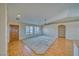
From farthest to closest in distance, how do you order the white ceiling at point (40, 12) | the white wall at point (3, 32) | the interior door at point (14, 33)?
the interior door at point (14, 33)
the white ceiling at point (40, 12)
the white wall at point (3, 32)

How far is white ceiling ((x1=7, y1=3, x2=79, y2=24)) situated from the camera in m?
1.75

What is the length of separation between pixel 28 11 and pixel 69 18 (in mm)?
681

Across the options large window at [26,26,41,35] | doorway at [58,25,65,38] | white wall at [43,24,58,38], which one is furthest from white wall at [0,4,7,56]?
doorway at [58,25,65,38]

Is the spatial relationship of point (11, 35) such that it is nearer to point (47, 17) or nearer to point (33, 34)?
point (33, 34)

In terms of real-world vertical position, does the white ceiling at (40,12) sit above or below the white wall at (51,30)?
above

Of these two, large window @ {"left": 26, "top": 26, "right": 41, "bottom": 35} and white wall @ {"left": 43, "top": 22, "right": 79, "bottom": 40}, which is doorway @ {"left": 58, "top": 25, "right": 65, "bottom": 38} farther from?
large window @ {"left": 26, "top": 26, "right": 41, "bottom": 35}

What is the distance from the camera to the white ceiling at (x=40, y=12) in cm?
175

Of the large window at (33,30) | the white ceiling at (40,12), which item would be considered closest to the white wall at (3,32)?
the white ceiling at (40,12)

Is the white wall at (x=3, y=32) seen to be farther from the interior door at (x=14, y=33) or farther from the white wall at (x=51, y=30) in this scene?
the white wall at (x=51, y=30)

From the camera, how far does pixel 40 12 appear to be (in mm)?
1885

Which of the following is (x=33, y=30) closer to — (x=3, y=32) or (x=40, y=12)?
(x=40, y=12)

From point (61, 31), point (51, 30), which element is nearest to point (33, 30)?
point (51, 30)

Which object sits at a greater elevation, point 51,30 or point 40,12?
point 40,12

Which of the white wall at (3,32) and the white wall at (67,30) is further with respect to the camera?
the white wall at (67,30)
